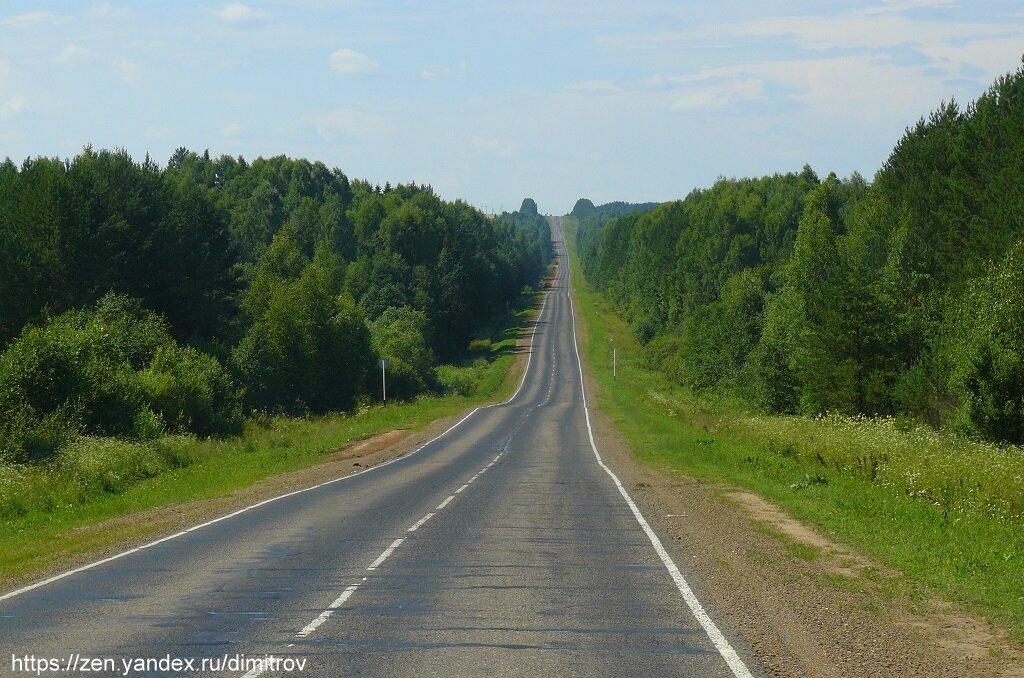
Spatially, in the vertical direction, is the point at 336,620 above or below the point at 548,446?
above

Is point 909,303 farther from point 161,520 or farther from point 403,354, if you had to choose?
point 403,354

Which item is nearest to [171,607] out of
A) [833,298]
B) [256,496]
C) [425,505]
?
[425,505]

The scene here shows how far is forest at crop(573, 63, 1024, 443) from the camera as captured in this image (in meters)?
37.2

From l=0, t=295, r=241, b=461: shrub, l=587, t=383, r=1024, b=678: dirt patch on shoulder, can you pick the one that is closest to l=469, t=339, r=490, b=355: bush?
l=0, t=295, r=241, b=461: shrub

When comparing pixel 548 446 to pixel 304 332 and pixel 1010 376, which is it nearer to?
pixel 1010 376

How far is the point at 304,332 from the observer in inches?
2788

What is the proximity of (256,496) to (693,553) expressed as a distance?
46.9ft

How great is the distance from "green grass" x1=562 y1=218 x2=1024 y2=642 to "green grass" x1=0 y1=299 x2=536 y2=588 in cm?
1274

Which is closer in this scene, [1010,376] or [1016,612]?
[1016,612]

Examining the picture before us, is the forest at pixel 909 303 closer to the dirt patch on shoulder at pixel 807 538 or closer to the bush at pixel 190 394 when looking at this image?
the dirt patch on shoulder at pixel 807 538

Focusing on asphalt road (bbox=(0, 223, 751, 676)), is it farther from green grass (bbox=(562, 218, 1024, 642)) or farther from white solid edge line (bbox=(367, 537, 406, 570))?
green grass (bbox=(562, 218, 1024, 642))

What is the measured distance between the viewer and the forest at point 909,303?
1464 inches

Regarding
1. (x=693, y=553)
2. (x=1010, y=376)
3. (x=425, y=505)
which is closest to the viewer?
(x=693, y=553)

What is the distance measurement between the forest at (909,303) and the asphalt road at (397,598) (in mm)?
21079
